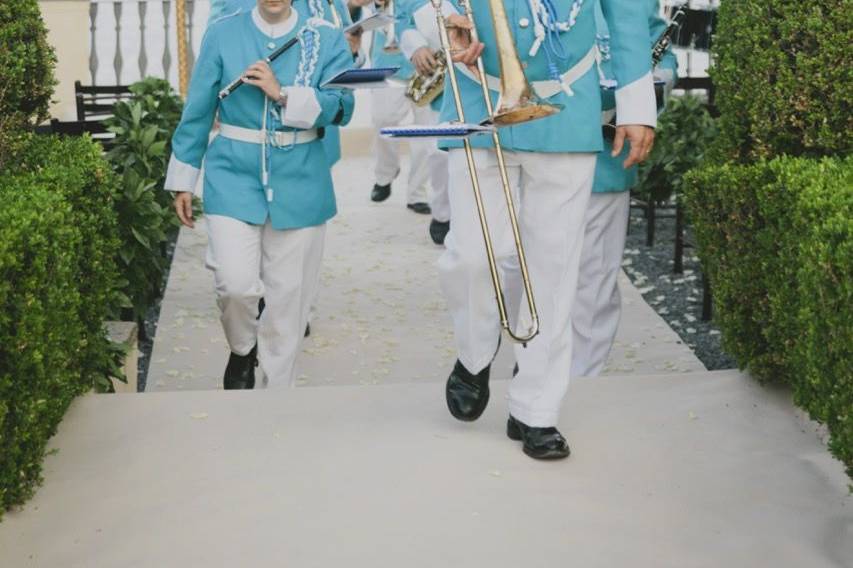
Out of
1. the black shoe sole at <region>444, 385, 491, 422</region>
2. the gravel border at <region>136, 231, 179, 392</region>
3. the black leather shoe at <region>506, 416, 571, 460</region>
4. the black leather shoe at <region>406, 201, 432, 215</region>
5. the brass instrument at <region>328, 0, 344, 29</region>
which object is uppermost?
the brass instrument at <region>328, 0, 344, 29</region>

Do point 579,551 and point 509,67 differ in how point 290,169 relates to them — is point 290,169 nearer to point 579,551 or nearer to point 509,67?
point 509,67

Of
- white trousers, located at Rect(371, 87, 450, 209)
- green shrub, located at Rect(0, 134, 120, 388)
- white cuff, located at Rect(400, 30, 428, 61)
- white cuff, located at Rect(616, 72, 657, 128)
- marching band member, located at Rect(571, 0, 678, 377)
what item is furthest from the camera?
white trousers, located at Rect(371, 87, 450, 209)

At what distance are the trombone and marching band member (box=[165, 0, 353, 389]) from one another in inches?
59.7

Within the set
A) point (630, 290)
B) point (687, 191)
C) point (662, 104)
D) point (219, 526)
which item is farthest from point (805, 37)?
point (630, 290)

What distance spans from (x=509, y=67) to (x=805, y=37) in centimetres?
124

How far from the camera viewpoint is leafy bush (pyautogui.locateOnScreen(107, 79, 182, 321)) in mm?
7633

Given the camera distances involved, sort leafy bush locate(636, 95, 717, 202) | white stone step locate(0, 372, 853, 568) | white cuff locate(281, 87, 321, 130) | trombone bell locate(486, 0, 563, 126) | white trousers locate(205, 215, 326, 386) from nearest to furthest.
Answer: white stone step locate(0, 372, 853, 568) → trombone bell locate(486, 0, 563, 126) → white cuff locate(281, 87, 321, 130) → white trousers locate(205, 215, 326, 386) → leafy bush locate(636, 95, 717, 202)

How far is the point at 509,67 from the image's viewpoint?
489 cm

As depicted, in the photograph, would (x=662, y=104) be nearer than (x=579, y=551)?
No

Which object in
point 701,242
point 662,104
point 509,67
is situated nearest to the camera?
point 509,67

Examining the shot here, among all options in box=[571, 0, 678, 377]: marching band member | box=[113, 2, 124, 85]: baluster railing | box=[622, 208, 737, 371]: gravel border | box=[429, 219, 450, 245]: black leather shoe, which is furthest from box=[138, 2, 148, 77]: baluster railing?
box=[571, 0, 678, 377]: marching band member

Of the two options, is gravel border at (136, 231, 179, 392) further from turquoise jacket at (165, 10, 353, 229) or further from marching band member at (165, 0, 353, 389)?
turquoise jacket at (165, 10, 353, 229)

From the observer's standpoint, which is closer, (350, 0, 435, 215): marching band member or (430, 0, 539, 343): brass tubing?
(430, 0, 539, 343): brass tubing

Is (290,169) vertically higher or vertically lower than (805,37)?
lower
